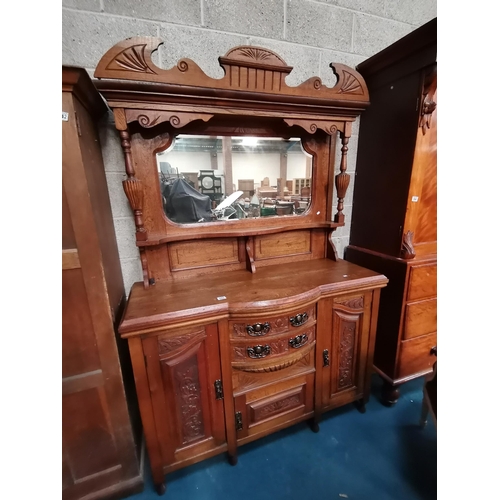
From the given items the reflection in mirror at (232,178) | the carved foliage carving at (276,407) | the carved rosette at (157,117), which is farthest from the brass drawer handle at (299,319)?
the carved rosette at (157,117)

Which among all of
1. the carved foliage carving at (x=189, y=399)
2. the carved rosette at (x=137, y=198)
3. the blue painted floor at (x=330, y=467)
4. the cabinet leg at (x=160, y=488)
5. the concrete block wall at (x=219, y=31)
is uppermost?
the concrete block wall at (x=219, y=31)

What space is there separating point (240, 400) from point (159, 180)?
106 cm

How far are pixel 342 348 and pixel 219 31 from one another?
1644 mm

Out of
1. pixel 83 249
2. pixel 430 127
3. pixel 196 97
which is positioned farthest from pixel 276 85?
pixel 83 249

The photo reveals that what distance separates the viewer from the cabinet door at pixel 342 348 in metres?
1.14

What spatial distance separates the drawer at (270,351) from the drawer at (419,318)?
0.60 metres

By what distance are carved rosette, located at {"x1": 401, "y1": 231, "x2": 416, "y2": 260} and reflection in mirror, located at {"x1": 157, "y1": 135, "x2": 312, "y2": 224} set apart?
54 cm

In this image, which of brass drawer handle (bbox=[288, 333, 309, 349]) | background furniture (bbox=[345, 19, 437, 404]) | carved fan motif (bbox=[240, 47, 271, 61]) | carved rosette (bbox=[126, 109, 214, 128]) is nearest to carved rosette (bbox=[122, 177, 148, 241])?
carved rosette (bbox=[126, 109, 214, 128])

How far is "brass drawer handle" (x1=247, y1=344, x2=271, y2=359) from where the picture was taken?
1.01m

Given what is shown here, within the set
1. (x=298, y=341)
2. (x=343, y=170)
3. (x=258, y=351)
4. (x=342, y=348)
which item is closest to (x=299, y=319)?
(x=298, y=341)

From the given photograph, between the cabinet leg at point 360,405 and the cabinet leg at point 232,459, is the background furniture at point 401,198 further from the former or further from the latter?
the cabinet leg at point 232,459

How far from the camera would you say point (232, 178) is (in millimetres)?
1200

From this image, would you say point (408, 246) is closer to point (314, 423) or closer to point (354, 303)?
point (354, 303)

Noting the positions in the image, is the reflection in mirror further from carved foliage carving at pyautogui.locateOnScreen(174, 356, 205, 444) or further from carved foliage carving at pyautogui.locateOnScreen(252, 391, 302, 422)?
carved foliage carving at pyautogui.locateOnScreen(252, 391, 302, 422)
